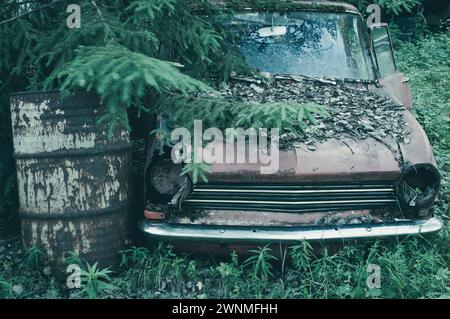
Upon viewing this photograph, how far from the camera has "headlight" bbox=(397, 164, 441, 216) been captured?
3.59 meters

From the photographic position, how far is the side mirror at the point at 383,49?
4.99m

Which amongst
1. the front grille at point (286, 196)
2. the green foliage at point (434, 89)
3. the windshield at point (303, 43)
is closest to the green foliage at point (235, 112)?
the front grille at point (286, 196)

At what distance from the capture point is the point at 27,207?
12.1 feet

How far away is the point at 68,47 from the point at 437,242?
3.26 metres

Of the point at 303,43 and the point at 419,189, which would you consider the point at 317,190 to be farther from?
the point at 303,43

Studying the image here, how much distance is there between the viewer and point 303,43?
466 cm

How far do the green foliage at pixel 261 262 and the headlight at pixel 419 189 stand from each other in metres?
1.05

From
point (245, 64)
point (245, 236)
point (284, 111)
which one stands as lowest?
point (245, 236)

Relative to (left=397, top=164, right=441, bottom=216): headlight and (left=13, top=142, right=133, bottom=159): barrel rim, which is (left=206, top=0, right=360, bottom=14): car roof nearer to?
(left=13, top=142, right=133, bottom=159): barrel rim

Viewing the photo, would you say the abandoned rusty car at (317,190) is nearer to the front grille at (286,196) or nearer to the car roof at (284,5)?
the front grille at (286,196)

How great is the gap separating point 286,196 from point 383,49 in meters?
2.41

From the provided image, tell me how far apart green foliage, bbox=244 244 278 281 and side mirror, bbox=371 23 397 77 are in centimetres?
240

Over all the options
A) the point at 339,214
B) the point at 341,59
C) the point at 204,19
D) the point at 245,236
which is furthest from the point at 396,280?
the point at 204,19

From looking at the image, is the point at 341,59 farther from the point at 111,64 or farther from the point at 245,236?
the point at 111,64
